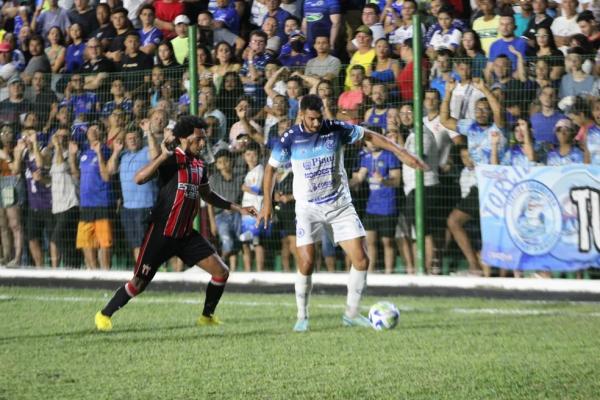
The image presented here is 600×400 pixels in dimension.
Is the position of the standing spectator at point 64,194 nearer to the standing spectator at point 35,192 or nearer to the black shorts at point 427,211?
the standing spectator at point 35,192

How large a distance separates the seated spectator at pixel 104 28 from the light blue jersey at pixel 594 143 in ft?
25.5

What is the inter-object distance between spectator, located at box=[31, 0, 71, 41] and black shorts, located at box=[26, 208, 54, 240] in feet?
12.3

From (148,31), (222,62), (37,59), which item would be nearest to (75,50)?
(37,59)

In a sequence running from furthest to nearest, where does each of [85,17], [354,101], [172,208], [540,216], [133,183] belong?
[85,17], [133,183], [354,101], [540,216], [172,208]

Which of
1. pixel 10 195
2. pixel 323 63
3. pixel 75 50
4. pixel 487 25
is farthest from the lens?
pixel 75 50

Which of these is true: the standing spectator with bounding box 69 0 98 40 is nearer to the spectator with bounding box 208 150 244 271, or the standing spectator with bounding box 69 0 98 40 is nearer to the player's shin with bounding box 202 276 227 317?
the spectator with bounding box 208 150 244 271

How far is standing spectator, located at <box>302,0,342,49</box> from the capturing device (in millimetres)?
15734

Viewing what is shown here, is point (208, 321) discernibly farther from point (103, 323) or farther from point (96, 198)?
point (96, 198)

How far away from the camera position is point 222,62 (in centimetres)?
1563

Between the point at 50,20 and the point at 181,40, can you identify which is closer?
the point at 181,40

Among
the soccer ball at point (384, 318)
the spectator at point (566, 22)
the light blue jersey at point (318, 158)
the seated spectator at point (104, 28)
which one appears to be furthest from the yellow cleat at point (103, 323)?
the seated spectator at point (104, 28)

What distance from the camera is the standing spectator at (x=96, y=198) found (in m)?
15.8

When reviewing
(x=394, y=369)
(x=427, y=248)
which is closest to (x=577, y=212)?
(x=427, y=248)

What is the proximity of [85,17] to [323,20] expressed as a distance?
15.7ft
